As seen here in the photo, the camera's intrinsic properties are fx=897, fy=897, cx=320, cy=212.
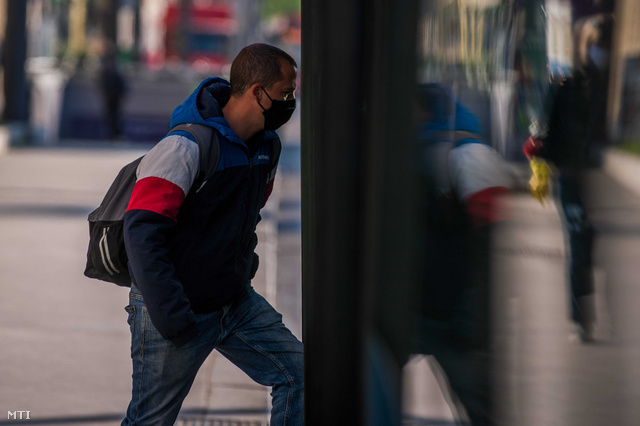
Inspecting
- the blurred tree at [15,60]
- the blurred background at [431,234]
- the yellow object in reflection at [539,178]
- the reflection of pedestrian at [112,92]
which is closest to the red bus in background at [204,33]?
the blurred tree at [15,60]

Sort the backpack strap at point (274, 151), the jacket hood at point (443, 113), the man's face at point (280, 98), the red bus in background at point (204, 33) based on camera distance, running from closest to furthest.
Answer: the jacket hood at point (443, 113)
the man's face at point (280, 98)
the backpack strap at point (274, 151)
the red bus in background at point (204, 33)

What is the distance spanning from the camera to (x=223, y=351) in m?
2.84

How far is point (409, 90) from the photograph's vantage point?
1776 millimetres

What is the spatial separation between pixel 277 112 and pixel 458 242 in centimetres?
124

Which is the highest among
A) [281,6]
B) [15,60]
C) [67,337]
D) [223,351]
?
[281,6]

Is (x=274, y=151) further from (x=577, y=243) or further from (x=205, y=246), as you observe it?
(x=577, y=243)

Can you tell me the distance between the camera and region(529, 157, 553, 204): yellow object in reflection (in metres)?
1.12

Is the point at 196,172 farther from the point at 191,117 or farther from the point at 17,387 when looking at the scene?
the point at 17,387

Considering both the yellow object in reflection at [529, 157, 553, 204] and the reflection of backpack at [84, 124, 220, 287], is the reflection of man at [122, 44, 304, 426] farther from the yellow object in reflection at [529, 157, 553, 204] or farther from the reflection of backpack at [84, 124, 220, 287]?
the yellow object in reflection at [529, 157, 553, 204]

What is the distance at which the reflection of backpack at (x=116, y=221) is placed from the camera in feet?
8.16

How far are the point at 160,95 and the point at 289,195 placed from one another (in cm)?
892

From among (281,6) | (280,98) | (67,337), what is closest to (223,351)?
(280,98)

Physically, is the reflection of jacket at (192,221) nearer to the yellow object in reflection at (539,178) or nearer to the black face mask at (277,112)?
the black face mask at (277,112)

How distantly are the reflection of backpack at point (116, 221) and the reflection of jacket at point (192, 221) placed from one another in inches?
1.0
